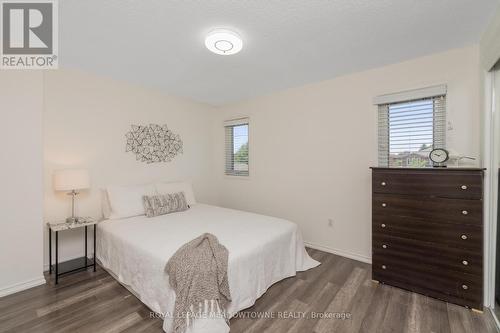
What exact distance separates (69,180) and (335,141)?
3.27 meters

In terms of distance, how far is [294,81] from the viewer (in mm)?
3219

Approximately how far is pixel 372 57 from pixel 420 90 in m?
0.64

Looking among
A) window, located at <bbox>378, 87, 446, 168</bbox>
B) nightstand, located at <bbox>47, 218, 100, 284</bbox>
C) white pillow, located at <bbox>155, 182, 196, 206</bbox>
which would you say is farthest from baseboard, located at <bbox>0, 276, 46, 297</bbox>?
window, located at <bbox>378, 87, 446, 168</bbox>

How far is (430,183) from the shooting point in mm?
2082

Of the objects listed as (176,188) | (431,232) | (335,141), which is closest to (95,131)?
(176,188)

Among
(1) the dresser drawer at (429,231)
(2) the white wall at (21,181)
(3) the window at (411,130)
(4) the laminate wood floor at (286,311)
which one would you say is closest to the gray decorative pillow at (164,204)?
(4) the laminate wood floor at (286,311)

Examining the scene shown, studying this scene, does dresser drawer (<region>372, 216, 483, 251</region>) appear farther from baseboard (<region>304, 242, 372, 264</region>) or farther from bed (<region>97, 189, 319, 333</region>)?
bed (<region>97, 189, 319, 333</region>)

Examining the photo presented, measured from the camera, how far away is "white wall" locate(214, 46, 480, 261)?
2.31m

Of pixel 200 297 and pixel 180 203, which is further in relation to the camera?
pixel 180 203

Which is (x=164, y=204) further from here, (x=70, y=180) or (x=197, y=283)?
(x=197, y=283)

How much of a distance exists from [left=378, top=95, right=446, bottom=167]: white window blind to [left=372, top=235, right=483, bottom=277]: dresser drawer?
0.92 meters

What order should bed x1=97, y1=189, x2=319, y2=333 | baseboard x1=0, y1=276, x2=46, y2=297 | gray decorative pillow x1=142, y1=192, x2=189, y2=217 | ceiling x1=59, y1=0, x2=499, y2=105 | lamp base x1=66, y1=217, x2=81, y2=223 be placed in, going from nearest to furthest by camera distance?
ceiling x1=59, y1=0, x2=499, y2=105
bed x1=97, y1=189, x2=319, y2=333
baseboard x1=0, y1=276, x2=46, y2=297
lamp base x1=66, y1=217, x2=81, y2=223
gray decorative pillow x1=142, y1=192, x2=189, y2=217

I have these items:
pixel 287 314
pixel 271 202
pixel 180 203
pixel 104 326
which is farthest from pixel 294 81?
pixel 104 326

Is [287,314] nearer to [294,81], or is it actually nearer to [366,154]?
[366,154]
